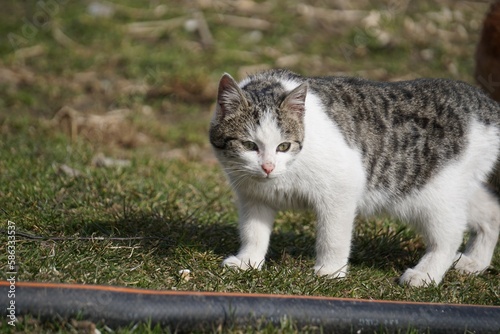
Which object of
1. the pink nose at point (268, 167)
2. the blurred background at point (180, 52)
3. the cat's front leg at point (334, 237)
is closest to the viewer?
the pink nose at point (268, 167)

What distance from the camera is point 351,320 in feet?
11.0

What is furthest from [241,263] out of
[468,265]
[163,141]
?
[163,141]

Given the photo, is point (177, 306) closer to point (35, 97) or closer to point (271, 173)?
point (271, 173)

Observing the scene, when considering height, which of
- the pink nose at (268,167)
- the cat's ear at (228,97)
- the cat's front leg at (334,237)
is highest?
the cat's ear at (228,97)

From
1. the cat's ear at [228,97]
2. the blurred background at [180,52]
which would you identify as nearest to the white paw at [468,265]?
the cat's ear at [228,97]

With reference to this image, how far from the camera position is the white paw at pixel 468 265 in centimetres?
460

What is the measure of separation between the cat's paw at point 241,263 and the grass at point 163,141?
0.09 metres

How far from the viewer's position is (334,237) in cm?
417

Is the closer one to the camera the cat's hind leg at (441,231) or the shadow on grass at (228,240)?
the cat's hind leg at (441,231)

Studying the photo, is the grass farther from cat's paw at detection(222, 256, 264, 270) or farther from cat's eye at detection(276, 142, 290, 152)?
cat's eye at detection(276, 142, 290, 152)

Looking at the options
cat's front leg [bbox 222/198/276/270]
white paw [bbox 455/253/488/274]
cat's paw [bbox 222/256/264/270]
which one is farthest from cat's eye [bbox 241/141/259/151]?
white paw [bbox 455/253/488/274]

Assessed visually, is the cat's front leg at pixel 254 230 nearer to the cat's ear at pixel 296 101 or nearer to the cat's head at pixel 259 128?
the cat's head at pixel 259 128

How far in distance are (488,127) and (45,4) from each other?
789 centimetres

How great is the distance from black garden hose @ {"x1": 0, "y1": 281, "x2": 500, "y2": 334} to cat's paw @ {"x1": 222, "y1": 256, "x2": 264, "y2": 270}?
79 centimetres
